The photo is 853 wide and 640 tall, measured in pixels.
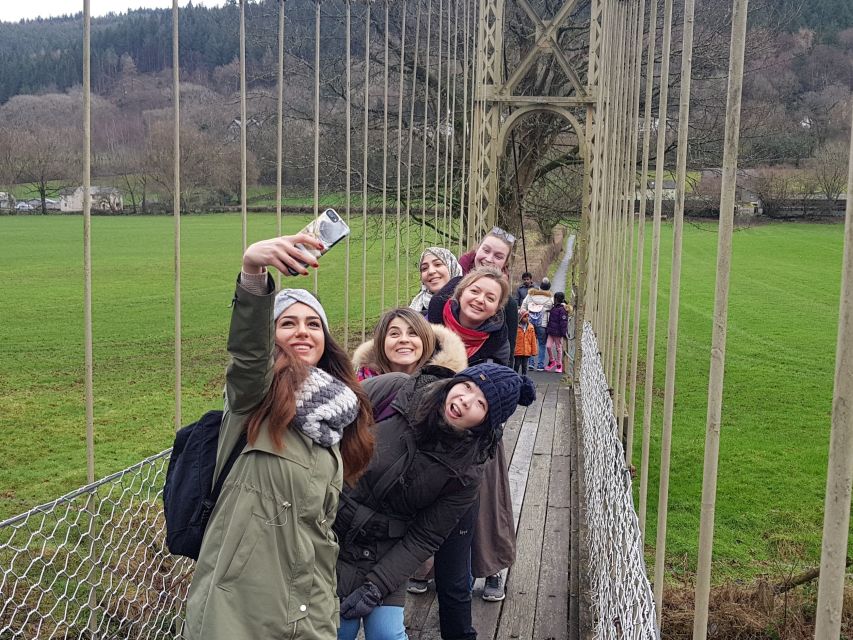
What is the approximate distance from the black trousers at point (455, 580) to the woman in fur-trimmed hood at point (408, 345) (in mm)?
590

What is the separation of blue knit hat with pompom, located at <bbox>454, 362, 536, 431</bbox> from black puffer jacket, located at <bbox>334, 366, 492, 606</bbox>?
0.07m

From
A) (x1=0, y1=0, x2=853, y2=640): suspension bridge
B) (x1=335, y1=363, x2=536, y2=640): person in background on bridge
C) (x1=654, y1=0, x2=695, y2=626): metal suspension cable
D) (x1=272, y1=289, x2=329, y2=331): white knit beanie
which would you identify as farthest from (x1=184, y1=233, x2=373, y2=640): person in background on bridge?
(x1=654, y1=0, x2=695, y2=626): metal suspension cable

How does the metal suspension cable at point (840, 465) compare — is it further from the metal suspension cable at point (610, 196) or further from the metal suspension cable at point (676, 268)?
the metal suspension cable at point (610, 196)

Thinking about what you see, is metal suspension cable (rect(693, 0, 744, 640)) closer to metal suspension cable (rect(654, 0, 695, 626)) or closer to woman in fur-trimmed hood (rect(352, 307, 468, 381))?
metal suspension cable (rect(654, 0, 695, 626))

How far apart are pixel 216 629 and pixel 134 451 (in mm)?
8847

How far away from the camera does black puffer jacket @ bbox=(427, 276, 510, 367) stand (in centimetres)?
405

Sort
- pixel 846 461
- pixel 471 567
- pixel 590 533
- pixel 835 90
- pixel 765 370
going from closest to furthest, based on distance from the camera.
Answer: pixel 846 461 → pixel 835 90 → pixel 471 567 → pixel 590 533 → pixel 765 370

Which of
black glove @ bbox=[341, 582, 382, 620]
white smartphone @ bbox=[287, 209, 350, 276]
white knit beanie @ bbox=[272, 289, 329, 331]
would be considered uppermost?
white smartphone @ bbox=[287, 209, 350, 276]

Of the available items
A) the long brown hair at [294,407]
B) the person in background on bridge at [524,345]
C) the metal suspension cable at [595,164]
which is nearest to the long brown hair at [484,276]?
the long brown hair at [294,407]

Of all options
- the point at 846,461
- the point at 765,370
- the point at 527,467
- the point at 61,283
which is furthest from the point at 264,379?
the point at 61,283

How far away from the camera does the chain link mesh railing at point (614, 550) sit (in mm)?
2146

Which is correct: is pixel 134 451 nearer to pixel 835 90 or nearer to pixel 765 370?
pixel 835 90

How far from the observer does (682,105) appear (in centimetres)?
238

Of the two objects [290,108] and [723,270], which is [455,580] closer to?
[723,270]
